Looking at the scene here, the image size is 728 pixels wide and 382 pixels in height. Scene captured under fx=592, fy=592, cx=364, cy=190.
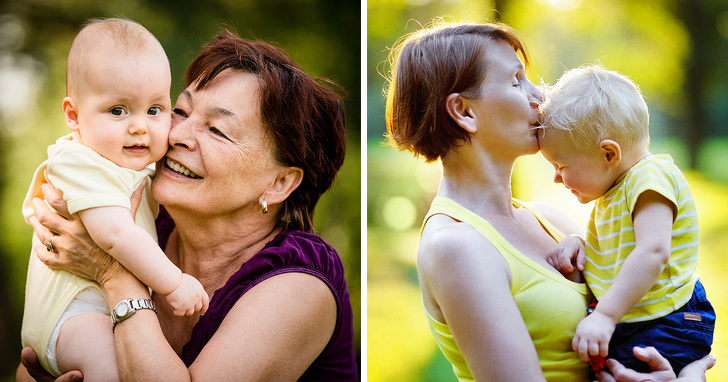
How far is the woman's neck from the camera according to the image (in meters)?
1.71

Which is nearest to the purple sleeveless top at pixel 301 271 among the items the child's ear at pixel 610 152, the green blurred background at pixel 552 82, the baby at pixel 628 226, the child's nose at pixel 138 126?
the child's nose at pixel 138 126

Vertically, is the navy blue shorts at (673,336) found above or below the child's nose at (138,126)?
below

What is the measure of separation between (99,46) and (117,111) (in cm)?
16

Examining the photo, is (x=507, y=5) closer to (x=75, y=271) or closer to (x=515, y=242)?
(x=515, y=242)

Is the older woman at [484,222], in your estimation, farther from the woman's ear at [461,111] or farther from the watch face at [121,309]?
the watch face at [121,309]

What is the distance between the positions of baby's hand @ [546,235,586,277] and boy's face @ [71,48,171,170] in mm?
1142

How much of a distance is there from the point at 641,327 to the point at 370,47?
210 centimetres

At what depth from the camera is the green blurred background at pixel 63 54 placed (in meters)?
2.39

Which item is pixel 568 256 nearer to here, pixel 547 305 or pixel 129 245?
pixel 547 305

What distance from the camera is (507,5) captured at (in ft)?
10.1

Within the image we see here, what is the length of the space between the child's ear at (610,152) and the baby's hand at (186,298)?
1087 mm

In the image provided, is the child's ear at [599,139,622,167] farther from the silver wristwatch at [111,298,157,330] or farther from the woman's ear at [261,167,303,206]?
the silver wristwatch at [111,298,157,330]

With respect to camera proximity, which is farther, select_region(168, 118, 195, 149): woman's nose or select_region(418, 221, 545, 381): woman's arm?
select_region(168, 118, 195, 149): woman's nose

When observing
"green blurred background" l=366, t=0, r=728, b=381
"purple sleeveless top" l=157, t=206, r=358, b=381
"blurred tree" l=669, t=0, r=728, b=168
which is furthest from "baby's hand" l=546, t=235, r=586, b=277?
"blurred tree" l=669, t=0, r=728, b=168
